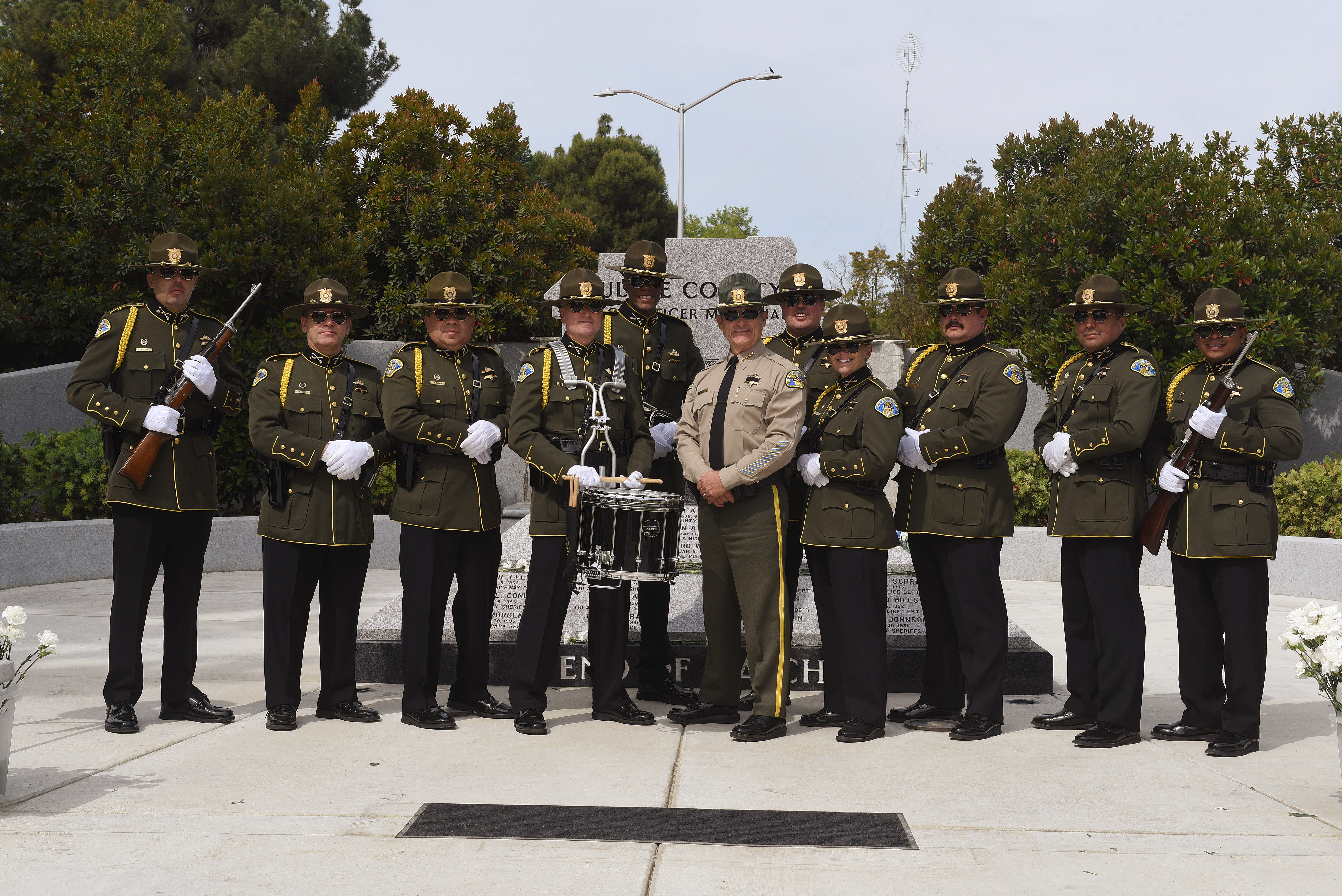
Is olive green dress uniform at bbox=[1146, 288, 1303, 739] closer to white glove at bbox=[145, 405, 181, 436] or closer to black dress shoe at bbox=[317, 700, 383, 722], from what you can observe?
black dress shoe at bbox=[317, 700, 383, 722]

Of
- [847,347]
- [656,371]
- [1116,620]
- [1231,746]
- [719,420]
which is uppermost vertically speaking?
[847,347]

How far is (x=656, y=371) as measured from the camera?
680 cm

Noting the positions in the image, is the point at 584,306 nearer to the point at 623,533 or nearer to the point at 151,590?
the point at 623,533

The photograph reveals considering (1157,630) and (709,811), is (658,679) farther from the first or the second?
(1157,630)

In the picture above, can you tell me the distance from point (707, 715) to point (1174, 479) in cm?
257

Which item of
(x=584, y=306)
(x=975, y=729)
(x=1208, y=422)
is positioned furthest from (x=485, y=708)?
(x=1208, y=422)

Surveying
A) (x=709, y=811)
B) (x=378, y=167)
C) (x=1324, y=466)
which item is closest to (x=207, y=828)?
(x=709, y=811)

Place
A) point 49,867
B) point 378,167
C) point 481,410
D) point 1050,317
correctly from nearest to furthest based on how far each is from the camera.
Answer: point 49,867, point 481,410, point 1050,317, point 378,167

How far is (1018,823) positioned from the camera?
14.7 feet

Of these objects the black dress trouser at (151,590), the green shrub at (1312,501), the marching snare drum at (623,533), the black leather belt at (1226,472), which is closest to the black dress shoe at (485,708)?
the marching snare drum at (623,533)

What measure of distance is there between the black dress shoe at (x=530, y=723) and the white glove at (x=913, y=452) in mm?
2224

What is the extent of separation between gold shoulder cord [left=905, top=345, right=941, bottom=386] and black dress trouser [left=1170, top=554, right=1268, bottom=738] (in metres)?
1.60

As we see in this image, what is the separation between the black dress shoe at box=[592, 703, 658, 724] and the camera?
20.3 feet

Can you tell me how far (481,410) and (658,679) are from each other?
1.88 metres
